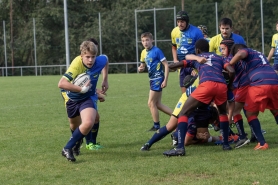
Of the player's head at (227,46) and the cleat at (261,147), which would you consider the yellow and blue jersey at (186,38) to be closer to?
the player's head at (227,46)

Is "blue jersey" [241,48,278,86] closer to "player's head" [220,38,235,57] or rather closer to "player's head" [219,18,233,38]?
"player's head" [220,38,235,57]

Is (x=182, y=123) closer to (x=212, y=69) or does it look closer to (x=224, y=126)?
(x=224, y=126)

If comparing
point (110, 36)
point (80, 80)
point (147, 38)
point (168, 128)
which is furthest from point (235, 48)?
point (110, 36)

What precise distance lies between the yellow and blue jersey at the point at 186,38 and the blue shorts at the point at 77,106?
360cm

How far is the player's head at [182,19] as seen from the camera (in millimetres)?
10519

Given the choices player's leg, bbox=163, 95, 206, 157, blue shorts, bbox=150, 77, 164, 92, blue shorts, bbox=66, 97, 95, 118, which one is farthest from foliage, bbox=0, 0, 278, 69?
blue shorts, bbox=66, 97, 95, 118

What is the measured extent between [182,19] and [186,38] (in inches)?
17.1

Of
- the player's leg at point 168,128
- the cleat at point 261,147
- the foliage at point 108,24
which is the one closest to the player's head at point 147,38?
the player's leg at point 168,128

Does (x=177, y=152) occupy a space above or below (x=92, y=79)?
below

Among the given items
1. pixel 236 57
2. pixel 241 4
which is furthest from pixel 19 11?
pixel 236 57

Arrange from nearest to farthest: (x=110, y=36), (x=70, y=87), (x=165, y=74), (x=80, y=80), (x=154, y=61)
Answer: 1. (x=70, y=87)
2. (x=80, y=80)
3. (x=165, y=74)
4. (x=154, y=61)
5. (x=110, y=36)

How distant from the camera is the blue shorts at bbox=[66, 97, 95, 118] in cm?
766

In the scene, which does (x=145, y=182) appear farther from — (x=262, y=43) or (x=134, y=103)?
(x=262, y=43)

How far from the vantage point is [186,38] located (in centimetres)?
1079
